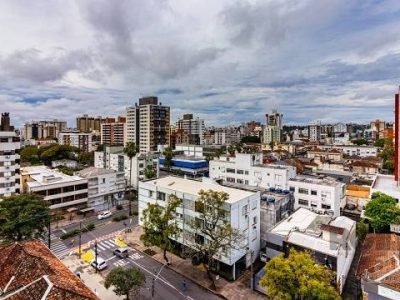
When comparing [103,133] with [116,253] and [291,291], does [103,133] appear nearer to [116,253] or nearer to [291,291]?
[116,253]

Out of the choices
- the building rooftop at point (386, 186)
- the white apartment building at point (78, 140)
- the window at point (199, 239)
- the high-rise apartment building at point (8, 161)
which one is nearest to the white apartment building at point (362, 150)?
the building rooftop at point (386, 186)

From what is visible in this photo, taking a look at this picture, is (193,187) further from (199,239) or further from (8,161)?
(8,161)

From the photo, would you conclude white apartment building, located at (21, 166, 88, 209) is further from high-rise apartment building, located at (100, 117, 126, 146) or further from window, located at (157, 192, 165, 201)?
high-rise apartment building, located at (100, 117, 126, 146)

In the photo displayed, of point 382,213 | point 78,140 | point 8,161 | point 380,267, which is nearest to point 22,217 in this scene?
point 8,161

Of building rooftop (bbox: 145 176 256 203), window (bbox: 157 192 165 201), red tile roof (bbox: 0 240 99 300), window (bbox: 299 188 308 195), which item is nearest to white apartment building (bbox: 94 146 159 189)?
building rooftop (bbox: 145 176 256 203)

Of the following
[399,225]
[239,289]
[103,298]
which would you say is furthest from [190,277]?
[399,225]
